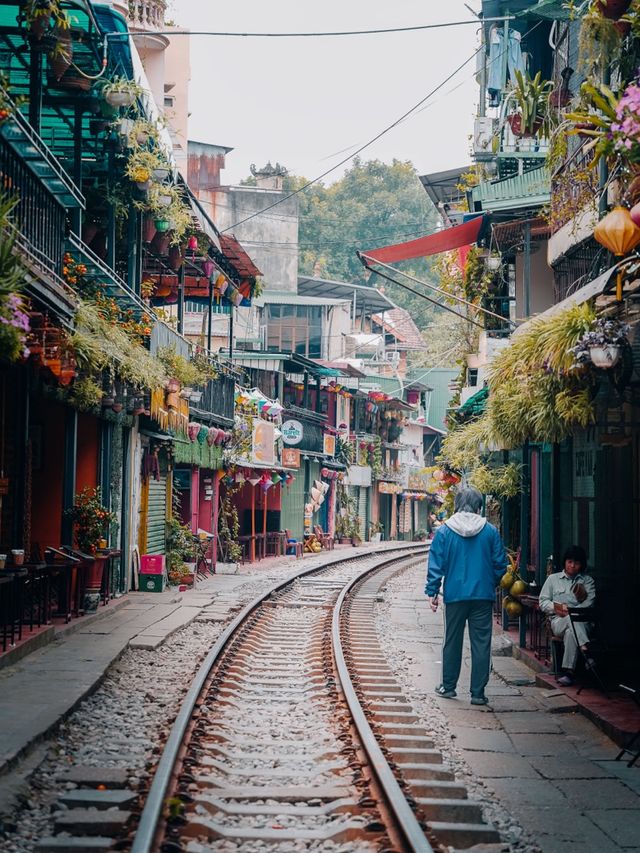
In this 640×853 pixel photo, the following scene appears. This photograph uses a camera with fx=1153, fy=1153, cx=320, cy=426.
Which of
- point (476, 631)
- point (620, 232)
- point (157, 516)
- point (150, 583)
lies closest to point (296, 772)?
point (476, 631)

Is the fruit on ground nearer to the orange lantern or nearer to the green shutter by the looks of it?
the orange lantern

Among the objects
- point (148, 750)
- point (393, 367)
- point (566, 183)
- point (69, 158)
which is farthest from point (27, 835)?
point (393, 367)

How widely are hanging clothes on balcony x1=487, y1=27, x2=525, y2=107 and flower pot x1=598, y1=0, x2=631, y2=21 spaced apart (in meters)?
9.69

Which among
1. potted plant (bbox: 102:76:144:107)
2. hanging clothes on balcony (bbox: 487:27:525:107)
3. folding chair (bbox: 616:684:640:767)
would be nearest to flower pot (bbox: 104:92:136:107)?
potted plant (bbox: 102:76:144:107)

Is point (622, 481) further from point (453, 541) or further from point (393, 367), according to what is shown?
point (393, 367)

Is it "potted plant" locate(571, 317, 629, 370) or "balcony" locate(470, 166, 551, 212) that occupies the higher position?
"balcony" locate(470, 166, 551, 212)

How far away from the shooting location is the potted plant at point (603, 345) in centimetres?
938

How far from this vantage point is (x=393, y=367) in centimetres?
5925

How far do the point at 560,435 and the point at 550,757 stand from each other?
146 inches

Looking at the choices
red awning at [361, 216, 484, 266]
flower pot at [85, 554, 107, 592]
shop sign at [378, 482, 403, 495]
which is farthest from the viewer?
shop sign at [378, 482, 403, 495]

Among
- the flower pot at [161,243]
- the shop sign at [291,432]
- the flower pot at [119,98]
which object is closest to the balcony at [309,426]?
the shop sign at [291,432]

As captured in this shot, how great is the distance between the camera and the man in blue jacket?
10.7m

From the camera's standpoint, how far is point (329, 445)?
153 ft

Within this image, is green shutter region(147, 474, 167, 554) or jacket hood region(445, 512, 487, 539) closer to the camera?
jacket hood region(445, 512, 487, 539)
